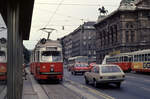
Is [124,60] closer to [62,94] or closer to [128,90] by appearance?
[128,90]

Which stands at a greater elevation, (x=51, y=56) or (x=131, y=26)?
Answer: (x=131, y=26)

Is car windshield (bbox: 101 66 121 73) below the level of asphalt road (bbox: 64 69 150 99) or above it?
above


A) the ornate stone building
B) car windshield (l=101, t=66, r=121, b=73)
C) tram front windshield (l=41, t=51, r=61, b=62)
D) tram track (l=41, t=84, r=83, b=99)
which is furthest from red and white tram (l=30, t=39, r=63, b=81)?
the ornate stone building

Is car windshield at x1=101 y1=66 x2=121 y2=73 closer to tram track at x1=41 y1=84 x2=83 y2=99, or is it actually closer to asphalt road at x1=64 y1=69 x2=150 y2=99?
asphalt road at x1=64 y1=69 x2=150 y2=99

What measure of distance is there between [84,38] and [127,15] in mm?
52333

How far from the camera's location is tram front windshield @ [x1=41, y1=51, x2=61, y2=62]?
67.6 ft

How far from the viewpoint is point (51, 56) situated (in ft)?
68.3

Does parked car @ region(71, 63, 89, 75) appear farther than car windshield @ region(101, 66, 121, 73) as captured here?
Yes

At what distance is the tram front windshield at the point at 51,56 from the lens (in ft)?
67.6

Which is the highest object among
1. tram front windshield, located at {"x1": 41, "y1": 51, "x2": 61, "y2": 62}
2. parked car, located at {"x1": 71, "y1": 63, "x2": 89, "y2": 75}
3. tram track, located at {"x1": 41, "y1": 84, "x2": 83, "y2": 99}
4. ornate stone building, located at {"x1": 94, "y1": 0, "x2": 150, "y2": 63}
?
ornate stone building, located at {"x1": 94, "y1": 0, "x2": 150, "y2": 63}

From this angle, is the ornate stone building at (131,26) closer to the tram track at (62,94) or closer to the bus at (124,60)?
the bus at (124,60)

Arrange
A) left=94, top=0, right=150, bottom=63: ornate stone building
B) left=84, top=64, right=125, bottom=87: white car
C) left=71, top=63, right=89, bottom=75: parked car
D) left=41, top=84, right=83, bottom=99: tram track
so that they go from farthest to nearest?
left=94, top=0, right=150, bottom=63: ornate stone building
left=71, top=63, right=89, bottom=75: parked car
left=84, top=64, right=125, bottom=87: white car
left=41, top=84, right=83, bottom=99: tram track

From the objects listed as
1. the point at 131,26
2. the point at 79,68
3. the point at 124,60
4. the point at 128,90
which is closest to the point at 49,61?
the point at 128,90

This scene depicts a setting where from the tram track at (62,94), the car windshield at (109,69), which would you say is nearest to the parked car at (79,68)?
the car windshield at (109,69)
